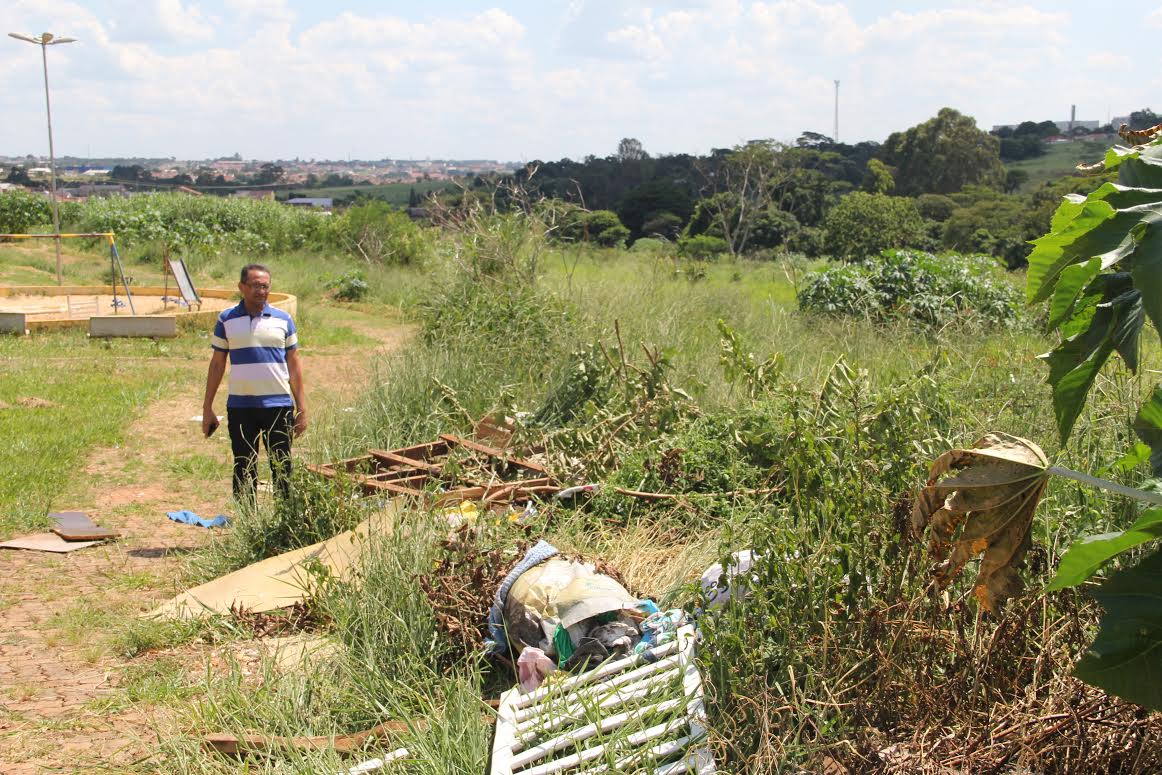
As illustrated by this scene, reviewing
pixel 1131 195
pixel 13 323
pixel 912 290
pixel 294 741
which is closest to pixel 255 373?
pixel 294 741

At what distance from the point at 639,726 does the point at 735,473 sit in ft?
8.46

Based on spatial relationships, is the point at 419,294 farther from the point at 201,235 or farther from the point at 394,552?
the point at 201,235

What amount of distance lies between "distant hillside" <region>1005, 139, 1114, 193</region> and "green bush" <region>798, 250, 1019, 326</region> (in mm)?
36387

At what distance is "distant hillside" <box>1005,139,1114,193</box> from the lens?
50.0 m

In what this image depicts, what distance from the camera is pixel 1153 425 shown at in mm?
2764

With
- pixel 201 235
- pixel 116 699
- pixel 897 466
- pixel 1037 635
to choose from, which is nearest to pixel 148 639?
pixel 116 699

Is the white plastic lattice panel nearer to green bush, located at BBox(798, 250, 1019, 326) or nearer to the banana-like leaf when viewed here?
the banana-like leaf

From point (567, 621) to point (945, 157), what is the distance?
1733 inches

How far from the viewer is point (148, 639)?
4.91 meters

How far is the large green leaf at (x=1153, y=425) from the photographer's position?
107 inches

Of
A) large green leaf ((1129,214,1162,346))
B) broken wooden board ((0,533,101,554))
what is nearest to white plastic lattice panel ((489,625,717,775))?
large green leaf ((1129,214,1162,346))

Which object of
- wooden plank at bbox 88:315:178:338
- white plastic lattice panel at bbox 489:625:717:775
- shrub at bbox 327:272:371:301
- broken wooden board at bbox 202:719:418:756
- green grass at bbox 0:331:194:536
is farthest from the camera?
shrub at bbox 327:272:371:301

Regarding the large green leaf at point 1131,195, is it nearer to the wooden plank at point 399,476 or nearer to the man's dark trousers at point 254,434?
the wooden plank at point 399,476

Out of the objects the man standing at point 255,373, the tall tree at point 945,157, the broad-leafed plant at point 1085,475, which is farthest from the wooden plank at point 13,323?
the tall tree at point 945,157
